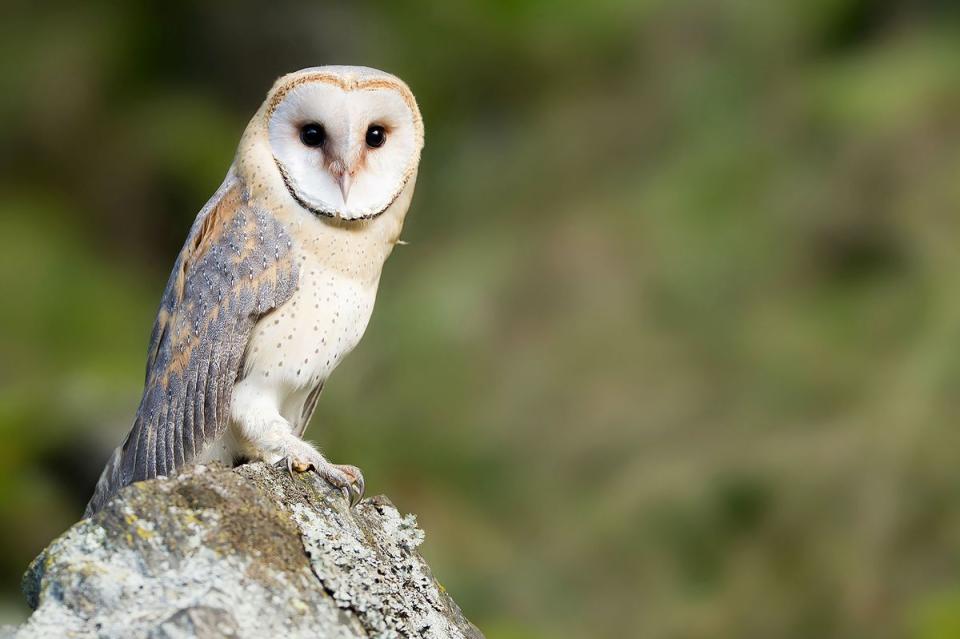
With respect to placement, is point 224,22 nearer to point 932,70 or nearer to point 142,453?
point 932,70

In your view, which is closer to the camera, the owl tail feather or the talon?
the talon

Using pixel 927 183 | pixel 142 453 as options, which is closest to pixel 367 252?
pixel 142 453

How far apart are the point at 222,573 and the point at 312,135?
142cm

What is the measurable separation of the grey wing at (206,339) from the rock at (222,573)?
2.16ft

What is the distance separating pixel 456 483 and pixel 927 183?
10.0ft

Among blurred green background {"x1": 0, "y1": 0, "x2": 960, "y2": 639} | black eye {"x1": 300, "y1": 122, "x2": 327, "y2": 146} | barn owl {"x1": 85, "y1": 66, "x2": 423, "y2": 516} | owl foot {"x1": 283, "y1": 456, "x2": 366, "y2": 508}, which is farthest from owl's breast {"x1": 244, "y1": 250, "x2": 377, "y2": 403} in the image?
blurred green background {"x1": 0, "y1": 0, "x2": 960, "y2": 639}

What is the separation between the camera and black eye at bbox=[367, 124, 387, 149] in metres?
3.27

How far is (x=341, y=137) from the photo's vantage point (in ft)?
10.4

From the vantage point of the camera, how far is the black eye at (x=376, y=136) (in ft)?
10.7

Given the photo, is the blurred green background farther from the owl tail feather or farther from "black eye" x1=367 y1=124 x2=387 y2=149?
"black eye" x1=367 y1=124 x2=387 y2=149

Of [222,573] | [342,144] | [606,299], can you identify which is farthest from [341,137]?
[606,299]

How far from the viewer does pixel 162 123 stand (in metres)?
10.4

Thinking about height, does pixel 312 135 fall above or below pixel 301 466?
above

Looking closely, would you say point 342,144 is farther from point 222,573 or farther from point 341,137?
point 222,573
